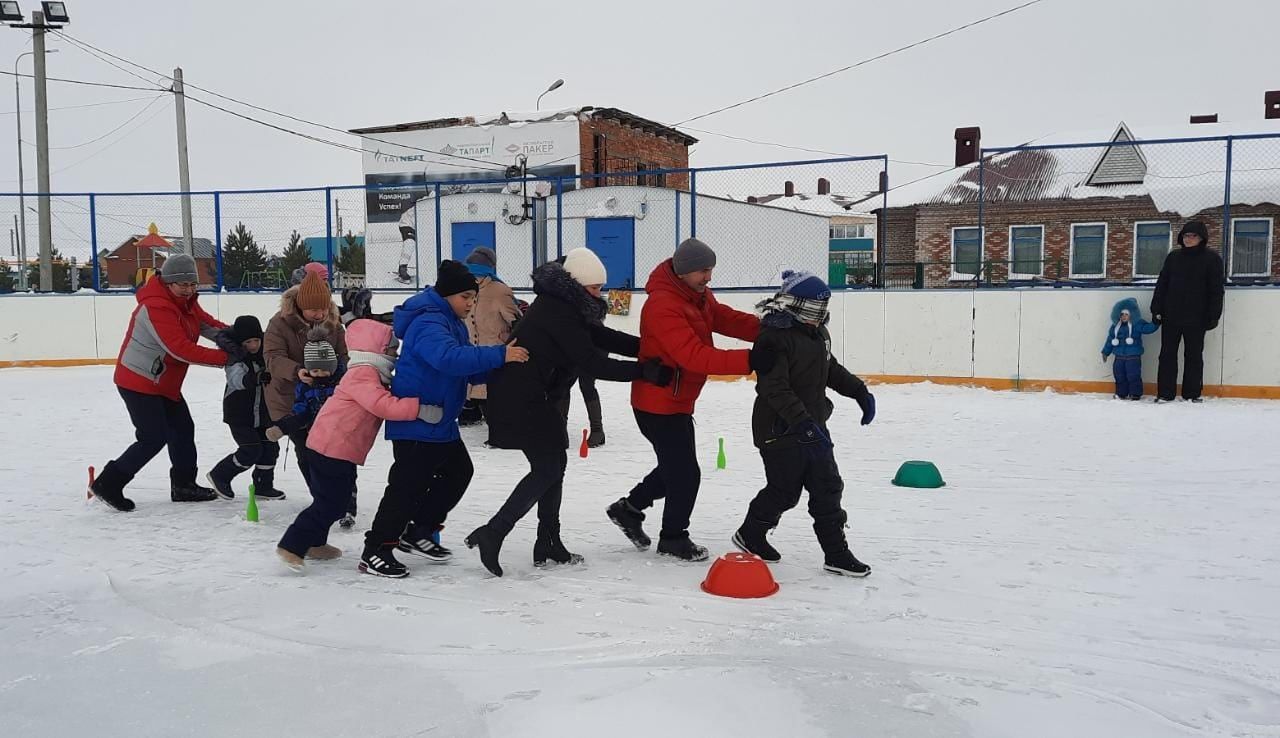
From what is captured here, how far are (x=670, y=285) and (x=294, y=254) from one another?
13642 mm

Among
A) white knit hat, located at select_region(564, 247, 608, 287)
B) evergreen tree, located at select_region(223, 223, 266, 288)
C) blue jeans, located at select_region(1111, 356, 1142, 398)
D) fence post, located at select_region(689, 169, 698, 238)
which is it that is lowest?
blue jeans, located at select_region(1111, 356, 1142, 398)

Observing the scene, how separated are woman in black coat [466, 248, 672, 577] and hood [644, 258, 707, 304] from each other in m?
0.28

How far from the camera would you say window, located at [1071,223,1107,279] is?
1098 inches

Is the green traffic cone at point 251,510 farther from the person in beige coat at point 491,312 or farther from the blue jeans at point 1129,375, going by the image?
the blue jeans at point 1129,375

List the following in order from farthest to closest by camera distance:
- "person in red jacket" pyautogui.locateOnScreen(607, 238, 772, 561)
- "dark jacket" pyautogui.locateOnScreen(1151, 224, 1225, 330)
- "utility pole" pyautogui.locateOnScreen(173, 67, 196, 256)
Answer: "utility pole" pyautogui.locateOnScreen(173, 67, 196, 256)
"dark jacket" pyautogui.locateOnScreen(1151, 224, 1225, 330)
"person in red jacket" pyautogui.locateOnScreen(607, 238, 772, 561)

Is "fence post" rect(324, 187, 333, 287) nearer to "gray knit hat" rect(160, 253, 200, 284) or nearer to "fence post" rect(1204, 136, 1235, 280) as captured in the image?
"gray knit hat" rect(160, 253, 200, 284)

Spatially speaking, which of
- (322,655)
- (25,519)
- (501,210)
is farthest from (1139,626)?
(501,210)

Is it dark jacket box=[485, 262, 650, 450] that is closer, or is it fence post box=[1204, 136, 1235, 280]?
dark jacket box=[485, 262, 650, 450]

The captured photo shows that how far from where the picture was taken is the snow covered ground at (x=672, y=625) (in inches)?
117

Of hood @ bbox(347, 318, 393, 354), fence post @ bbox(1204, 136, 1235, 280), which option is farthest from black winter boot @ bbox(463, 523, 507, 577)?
fence post @ bbox(1204, 136, 1235, 280)

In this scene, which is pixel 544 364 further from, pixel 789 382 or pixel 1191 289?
pixel 1191 289

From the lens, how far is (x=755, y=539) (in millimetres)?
4621

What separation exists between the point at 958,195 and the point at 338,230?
21.1 m

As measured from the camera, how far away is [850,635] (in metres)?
3.67
